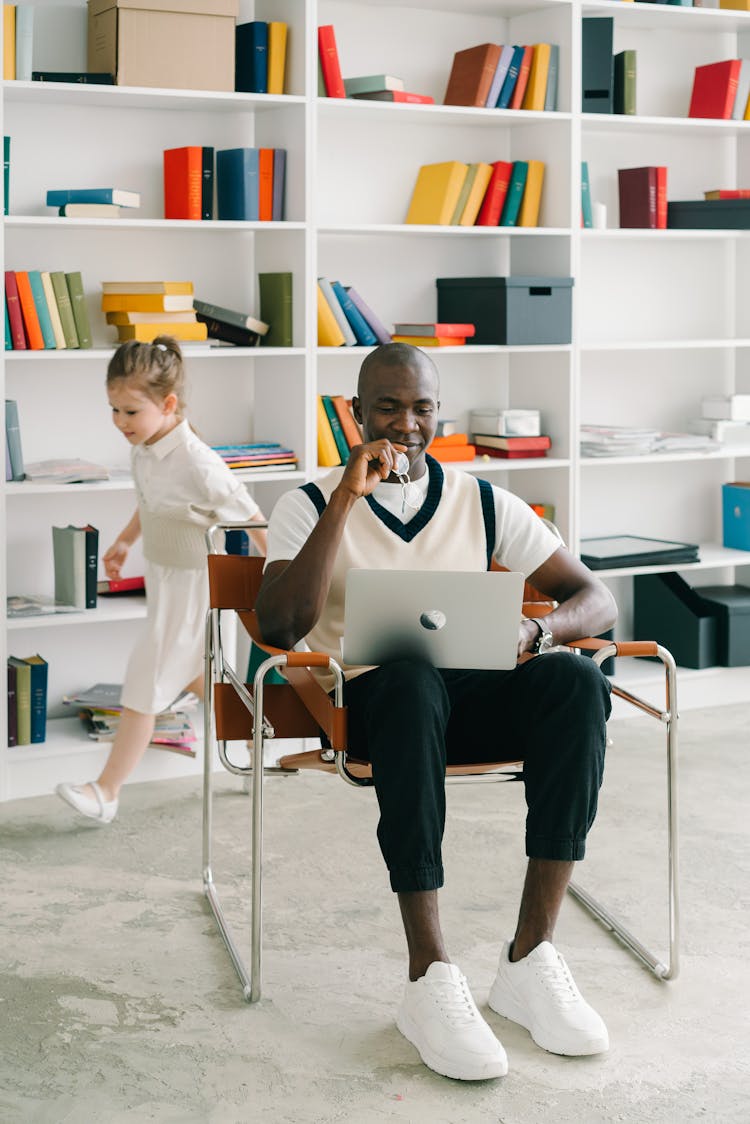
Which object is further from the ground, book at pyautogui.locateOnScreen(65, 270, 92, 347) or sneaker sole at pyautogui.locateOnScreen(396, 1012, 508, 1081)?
book at pyautogui.locateOnScreen(65, 270, 92, 347)

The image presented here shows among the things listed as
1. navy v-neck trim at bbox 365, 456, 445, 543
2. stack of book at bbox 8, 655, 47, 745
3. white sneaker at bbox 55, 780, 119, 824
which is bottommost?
white sneaker at bbox 55, 780, 119, 824

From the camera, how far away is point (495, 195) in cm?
436

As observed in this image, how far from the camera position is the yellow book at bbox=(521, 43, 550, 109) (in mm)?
4285

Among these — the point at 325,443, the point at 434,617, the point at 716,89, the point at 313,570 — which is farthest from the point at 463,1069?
the point at 716,89

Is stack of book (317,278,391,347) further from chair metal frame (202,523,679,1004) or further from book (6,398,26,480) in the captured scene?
chair metal frame (202,523,679,1004)

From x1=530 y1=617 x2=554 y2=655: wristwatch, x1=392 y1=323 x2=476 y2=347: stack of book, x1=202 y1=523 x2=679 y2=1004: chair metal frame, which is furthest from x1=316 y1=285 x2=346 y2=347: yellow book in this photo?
x1=530 y1=617 x2=554 y2=655: wristwatch

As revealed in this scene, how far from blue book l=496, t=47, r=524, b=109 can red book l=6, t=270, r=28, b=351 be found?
1556 millimetres

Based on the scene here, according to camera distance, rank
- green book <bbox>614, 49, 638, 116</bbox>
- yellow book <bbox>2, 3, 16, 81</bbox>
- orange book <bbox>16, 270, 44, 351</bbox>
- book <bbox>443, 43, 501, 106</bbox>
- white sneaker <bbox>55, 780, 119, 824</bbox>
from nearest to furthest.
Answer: white sneaker <bbox>55, 780, 119, 824</bbox>
yellow book <bbox>2, 3, 16, 81</bbox>
orange book <bbox>16, 270, 44, 351</bbox>
book <bbox>443, 43, 501, 106</bbox>
green book <bbox>614, 49, 638, 116</bbox>

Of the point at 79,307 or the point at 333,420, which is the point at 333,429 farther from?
the point at 79,307

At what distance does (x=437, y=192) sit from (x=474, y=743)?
2.28 m

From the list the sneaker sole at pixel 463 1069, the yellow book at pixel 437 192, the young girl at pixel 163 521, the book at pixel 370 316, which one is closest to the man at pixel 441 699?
the sneaker sole at pixel 463 1069

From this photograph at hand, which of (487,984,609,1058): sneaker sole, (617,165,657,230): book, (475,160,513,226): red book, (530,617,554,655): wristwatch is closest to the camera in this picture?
(487,984,609,1058): sneaker sole

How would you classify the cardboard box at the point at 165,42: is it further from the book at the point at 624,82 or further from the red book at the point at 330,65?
the book at the point at 624,82

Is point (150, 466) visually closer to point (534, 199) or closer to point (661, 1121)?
point (534, 199)
